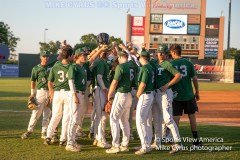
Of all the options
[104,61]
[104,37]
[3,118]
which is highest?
[104,37]

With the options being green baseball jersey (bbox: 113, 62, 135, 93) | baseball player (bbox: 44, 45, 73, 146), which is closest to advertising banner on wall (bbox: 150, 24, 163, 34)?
baseball player (bbox: 44, 45, 73, 146)

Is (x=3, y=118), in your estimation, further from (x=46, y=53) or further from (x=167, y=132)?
(x=167, y=132)

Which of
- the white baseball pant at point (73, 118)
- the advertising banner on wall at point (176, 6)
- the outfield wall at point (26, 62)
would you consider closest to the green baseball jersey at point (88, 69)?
the white baseball pant at point (73, 118)

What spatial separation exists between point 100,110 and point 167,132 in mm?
1772

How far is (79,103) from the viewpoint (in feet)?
24.8

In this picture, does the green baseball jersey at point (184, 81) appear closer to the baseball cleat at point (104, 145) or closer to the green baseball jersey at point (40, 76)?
the baseball cleat at point (104, 145)

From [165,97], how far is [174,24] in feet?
160

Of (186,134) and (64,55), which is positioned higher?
(64,55)

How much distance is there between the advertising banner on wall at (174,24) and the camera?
5478 cm

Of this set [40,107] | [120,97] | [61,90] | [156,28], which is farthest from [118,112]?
[156,28]

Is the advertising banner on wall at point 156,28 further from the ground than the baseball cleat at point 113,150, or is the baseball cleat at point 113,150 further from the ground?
the advertising banner on wall at point 156,28

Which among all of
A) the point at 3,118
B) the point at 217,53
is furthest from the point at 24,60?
Answer: the point at 3,118

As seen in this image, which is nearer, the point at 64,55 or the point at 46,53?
the point at 64,55

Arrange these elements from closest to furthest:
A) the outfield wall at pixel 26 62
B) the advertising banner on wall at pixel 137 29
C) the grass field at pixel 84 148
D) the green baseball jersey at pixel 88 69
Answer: the grass field at pixel 84 148, the green baseball jersey at pixel 88 69, the outfield wall at pixel 26 62, the advertising banner on wall at pixel 137 29
